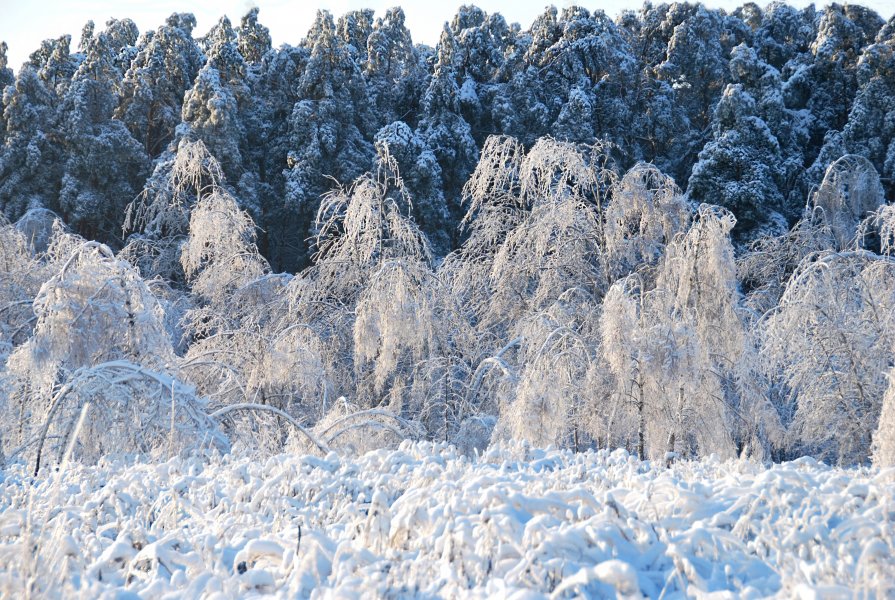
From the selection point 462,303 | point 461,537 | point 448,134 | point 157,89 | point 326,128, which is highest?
point 157,89

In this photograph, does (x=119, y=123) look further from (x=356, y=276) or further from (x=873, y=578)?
(x=873, y=578)

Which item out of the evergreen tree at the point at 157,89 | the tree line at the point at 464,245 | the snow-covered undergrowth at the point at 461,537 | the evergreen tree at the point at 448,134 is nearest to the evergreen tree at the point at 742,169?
the tree line at the point at 464,245

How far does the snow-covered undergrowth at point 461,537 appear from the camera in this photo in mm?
2838

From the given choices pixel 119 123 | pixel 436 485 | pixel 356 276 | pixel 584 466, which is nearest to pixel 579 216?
pixel 356 276

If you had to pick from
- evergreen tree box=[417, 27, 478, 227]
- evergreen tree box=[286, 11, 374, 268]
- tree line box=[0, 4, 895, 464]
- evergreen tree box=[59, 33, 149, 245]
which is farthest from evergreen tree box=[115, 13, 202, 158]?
evergreen tree box=[417, 27, 478, 227]

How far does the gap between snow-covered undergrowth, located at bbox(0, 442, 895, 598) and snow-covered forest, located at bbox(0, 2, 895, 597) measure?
0.02 metres

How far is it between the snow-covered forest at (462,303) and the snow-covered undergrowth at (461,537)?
0.02 m

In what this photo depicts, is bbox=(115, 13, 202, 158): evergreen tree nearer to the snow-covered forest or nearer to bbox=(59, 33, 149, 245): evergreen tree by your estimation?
the snow-covered forest

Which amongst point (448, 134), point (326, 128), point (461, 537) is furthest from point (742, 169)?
point (461, 537)

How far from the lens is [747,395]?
944 centimetres

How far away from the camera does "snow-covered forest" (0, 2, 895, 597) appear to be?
11.2 ft

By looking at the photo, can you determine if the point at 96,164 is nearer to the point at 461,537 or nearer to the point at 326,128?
the point at 326,128

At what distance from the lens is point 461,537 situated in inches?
123

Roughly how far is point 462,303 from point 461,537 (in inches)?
365
